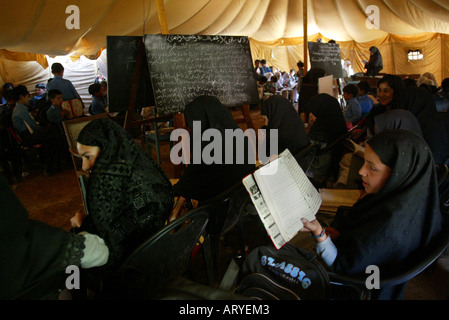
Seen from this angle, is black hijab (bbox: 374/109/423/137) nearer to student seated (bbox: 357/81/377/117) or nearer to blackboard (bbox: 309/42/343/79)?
student seated (bbox: 357/81/377/117)

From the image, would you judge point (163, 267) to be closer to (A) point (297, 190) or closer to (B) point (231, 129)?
(A) point (297, 190)

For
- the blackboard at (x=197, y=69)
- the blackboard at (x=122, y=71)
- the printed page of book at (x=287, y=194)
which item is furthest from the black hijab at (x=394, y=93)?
the blackboard at (x=122, y=71)

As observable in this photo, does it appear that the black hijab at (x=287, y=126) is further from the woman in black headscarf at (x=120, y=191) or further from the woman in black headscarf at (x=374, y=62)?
the woman in black headscarf at (x=374, y=62)

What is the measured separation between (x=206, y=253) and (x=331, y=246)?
77 cm

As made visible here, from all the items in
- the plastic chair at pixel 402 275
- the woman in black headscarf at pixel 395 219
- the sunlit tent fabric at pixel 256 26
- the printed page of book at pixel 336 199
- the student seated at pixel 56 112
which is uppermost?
the sunlit tent fabric at pixel 256 26

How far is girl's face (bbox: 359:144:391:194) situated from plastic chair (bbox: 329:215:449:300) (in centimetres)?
32

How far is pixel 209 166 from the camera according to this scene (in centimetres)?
209

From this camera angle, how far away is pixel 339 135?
3.42 meters

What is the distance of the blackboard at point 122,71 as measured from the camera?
127 inches

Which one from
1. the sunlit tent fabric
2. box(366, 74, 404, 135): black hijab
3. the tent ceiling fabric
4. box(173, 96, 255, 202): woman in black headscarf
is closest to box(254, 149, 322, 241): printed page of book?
box(173, 96, 255, 202): woman in black headscarf

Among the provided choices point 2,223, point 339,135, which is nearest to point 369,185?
point 2,223

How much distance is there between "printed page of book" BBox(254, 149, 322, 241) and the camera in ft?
3.48

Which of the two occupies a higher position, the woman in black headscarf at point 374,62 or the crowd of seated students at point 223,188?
the woman in black headscarf at point 374,62

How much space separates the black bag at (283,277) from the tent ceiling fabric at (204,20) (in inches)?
135
